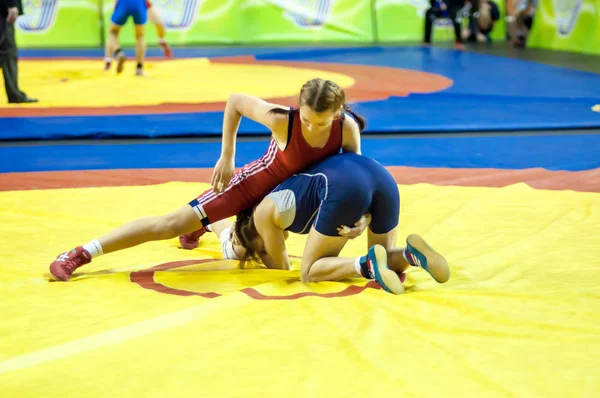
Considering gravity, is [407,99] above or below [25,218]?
below

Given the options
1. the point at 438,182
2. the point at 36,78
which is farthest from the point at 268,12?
the point at 438,182

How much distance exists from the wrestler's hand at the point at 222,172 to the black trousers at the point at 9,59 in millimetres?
4547

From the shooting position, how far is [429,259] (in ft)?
8.68

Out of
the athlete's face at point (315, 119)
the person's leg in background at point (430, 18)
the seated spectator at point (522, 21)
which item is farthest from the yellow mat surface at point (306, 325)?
the seated spectator at point (522, 21)

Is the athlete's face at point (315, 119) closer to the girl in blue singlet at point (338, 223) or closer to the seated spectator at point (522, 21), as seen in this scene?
the girl in blue singlet at point (338, 223)

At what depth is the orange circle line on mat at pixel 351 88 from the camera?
22.0 ft

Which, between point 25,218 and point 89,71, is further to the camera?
point 89,71

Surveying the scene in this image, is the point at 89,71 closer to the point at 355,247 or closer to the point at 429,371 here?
the point at 355,247

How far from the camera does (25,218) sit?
3760 millimetres

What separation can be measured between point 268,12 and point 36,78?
233 inches

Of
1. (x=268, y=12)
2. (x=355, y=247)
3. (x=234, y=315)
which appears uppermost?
(x=234, y=315)

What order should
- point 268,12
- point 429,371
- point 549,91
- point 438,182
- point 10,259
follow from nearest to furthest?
point 429,371 < point 10,259 < point 438,182 < point 549,91 < point 268,12

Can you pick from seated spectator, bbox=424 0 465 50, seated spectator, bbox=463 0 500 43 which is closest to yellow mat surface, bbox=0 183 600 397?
seated spectator, bbox=424 0 465 50

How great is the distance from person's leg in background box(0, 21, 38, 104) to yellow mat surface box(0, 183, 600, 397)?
3.80 meters
